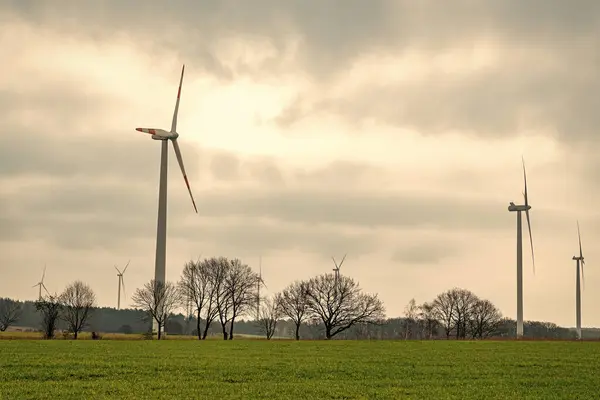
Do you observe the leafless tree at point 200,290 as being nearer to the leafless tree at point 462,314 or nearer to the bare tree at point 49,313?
the bare tree at point 49,313

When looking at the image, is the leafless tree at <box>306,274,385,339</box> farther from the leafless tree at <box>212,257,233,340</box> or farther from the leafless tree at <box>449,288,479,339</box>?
the leafless tree at <box>449,288,479,339</box>

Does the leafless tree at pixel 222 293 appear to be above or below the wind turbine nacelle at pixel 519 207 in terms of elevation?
below

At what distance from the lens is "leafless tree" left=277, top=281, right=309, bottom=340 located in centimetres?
14675

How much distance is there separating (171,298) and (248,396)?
124511 millimetres

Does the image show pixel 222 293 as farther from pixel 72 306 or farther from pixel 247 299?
pixel 72 306

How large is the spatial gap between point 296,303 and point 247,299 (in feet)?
32.4

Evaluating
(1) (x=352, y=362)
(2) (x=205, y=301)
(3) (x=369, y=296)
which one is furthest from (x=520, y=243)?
(1) (x=352, y=362)

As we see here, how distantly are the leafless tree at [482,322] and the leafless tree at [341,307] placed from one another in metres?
46.4

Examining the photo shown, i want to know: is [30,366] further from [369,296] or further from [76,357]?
[369,296]

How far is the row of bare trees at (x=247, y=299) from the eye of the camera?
143500 millimetres

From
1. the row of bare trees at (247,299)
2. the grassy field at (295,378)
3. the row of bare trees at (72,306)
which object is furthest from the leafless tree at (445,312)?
the grassy field at (295,378)

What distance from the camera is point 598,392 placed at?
33.3 meters

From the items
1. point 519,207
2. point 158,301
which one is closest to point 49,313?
point 158,301

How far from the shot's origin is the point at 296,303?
149000mm
